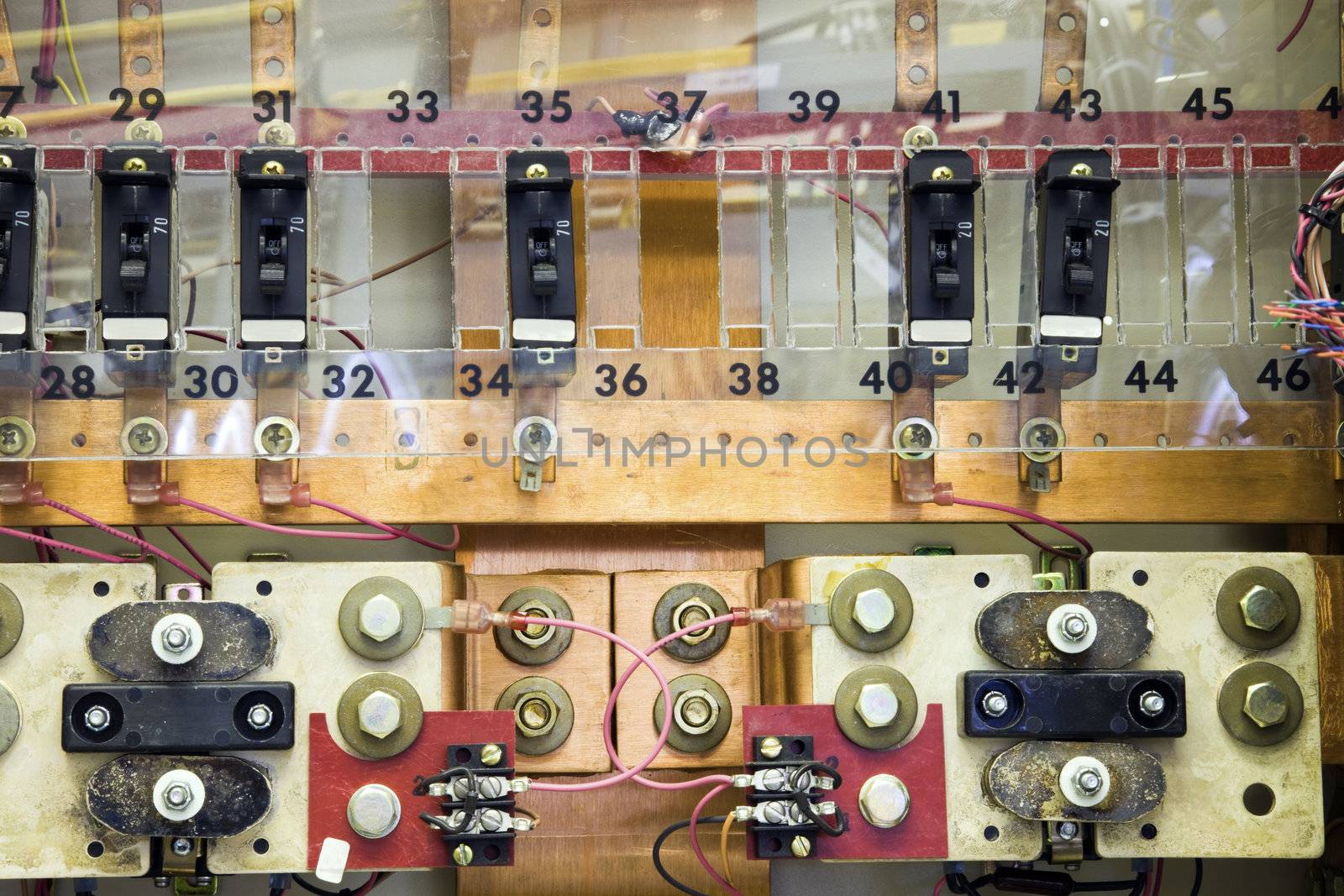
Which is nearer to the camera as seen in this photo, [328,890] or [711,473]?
[711,473]

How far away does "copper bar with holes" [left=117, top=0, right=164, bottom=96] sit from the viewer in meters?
1.71

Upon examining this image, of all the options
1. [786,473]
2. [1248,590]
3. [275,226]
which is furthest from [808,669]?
[275,226]

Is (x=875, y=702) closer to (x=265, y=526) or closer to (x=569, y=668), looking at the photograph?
(x=569, y=668)

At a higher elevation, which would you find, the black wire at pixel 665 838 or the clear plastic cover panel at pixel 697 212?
the clear plastic cover panel at pixel 697 212

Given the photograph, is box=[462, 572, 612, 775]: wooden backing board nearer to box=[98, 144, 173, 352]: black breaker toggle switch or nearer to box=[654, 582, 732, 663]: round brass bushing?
box=[654, 582, 732, 663]: round brass bushing

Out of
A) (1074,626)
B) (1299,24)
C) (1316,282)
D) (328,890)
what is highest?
(1299,24)

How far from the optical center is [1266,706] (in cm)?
148

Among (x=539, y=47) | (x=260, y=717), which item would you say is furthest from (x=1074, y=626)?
(x=539, y=47)

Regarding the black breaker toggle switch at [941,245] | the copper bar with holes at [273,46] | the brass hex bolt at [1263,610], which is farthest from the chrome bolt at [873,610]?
the copper bar with holes at [273,46]

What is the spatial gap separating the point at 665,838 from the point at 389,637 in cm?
48

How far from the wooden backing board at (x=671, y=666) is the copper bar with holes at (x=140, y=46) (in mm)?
967

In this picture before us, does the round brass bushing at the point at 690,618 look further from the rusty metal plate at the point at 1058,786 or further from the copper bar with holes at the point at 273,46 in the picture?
the copper bar with holes at the point at 273,46

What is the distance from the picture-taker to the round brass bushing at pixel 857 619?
4.91ft

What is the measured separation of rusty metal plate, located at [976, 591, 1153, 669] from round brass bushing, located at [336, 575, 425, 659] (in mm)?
697
